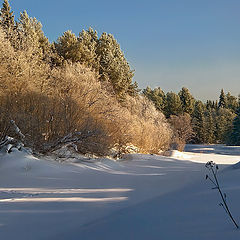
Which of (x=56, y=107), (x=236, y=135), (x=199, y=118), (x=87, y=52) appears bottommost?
(x=236, y=135)

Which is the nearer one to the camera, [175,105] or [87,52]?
[87,52]

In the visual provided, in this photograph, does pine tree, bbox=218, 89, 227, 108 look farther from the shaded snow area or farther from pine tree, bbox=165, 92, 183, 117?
the shaded snow area

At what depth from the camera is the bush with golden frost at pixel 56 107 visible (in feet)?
27.9

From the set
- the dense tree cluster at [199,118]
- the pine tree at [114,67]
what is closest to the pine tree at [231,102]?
the dense tree cluster at [199,118]

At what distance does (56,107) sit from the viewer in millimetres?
9609

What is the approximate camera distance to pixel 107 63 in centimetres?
2377

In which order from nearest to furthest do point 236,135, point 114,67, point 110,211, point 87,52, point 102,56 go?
point 110,211 < point 87,52 < point 114,67 < point 102,56 < point 236,135

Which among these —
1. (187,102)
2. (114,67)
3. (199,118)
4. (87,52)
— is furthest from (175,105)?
(87,52)

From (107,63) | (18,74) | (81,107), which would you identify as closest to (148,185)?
(81,107)

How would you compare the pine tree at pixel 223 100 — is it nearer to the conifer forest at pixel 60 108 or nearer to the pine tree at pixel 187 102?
the pine tree at pixel 187 102

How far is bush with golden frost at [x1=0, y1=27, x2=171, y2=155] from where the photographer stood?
8.50 m

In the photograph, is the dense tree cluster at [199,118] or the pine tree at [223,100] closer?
the dense tree cluster at [199,118]

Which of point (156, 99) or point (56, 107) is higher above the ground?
point (156, 99)

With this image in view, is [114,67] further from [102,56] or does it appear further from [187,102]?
[187,102]
